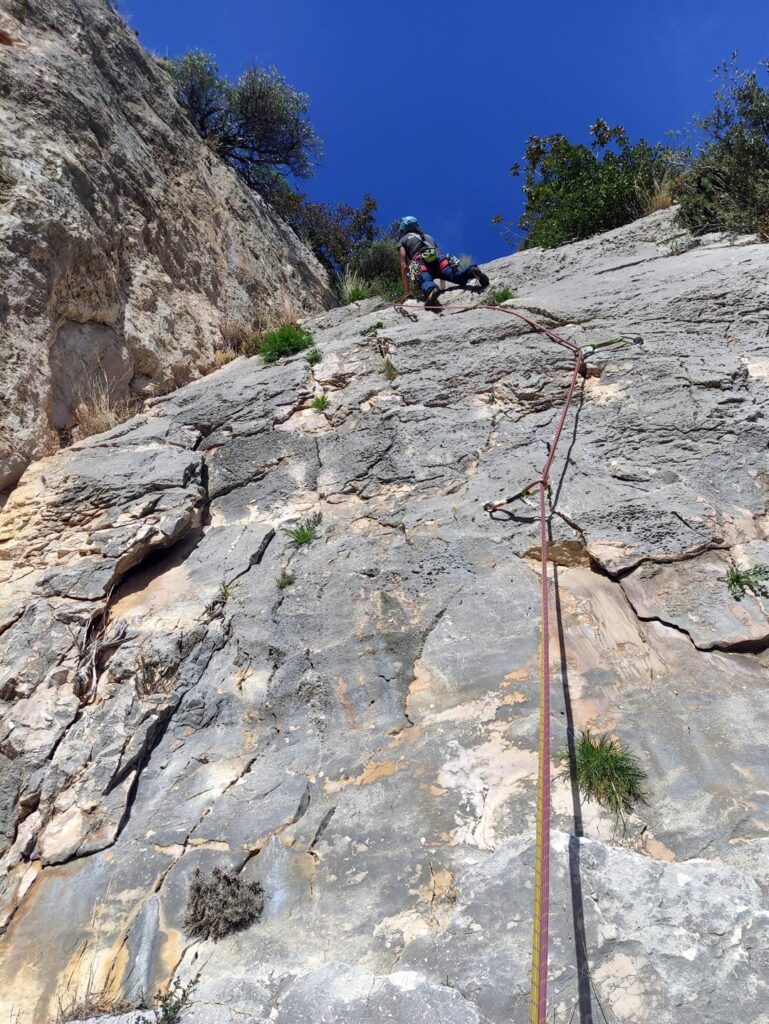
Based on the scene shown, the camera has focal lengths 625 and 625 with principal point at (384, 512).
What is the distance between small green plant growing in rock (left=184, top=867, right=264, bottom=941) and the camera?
307 centimetres

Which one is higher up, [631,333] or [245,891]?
[631,333]

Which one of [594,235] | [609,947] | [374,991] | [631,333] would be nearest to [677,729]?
[609,947]

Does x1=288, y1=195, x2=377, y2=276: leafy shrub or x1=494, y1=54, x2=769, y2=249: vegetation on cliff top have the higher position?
x1=288, y1=195, x2=377, y2=276: leafy shrub

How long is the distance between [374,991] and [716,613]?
2923mm

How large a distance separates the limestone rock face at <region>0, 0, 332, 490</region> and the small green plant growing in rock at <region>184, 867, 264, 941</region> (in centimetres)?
440

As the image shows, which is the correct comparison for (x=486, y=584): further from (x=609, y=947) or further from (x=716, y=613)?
(x=609, y=947)

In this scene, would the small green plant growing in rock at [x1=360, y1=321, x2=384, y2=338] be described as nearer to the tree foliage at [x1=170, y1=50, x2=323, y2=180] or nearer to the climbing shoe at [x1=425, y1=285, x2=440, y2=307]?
the climbing shoe at [x1=425, y1=285, x2=440, y2=307]

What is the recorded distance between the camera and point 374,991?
8.53ft

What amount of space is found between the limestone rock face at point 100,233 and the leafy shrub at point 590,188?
196 inches

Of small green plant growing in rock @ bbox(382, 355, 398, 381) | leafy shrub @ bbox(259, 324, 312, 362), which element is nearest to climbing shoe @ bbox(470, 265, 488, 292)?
leafy shrub @ bbox(259, 324, 312, 362)

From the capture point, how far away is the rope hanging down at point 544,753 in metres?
2.09

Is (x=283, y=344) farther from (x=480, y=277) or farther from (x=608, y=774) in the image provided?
(x=608, y=774)

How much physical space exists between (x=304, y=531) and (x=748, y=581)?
11.0ft

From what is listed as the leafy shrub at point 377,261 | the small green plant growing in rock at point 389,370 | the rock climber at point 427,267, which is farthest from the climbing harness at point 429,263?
the leafy shrub at point 377,261
